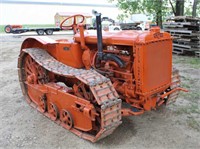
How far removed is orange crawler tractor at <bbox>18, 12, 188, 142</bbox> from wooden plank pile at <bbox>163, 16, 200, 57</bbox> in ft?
18.3

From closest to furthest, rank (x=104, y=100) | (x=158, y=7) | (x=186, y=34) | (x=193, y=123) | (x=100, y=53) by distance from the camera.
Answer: (x=104, y=100)
(x=100, y=53)
(x=193, y=123)
(x=186, y=34)
(x=158, y=7)

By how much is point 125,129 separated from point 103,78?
100 centimetres

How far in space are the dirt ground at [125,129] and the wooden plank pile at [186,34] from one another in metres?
4.45

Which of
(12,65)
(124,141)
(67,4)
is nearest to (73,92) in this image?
(124,141)

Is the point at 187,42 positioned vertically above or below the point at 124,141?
above

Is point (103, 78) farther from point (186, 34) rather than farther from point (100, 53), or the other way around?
point (186, 34)

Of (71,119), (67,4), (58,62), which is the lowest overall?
(71,119)

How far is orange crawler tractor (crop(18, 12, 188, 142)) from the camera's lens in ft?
11.7

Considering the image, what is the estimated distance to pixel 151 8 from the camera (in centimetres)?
1292

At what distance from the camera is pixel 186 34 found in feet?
31.9

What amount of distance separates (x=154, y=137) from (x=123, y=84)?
0.91 meters

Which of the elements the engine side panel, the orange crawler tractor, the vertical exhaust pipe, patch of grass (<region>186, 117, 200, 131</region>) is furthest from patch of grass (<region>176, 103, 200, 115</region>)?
the vertical exhaust pipe

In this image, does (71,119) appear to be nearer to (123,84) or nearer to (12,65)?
(123,84)

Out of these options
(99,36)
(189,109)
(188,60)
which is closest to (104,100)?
(99,36)
